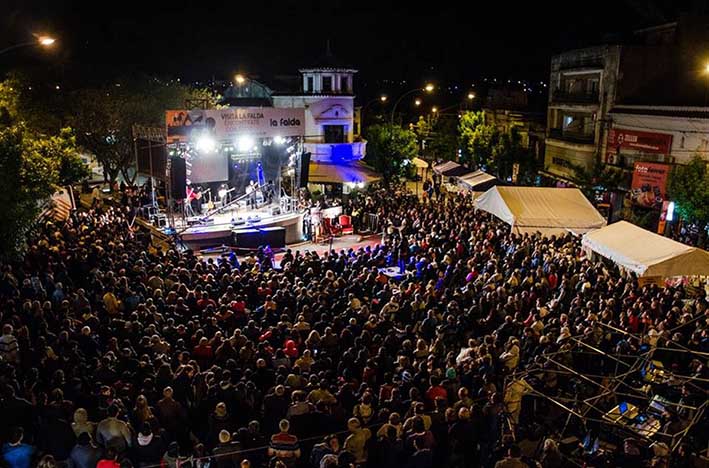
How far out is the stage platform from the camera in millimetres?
21547

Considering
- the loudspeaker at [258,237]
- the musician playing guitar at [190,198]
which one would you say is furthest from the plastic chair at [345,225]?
the musician playing guitar at [190,198]

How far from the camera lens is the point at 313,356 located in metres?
9.90

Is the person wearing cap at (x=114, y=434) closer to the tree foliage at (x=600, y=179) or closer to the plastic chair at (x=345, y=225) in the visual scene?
the plastic chair at (x=345, y=225)

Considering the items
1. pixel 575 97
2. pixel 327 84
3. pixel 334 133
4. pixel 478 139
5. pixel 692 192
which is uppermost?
pixel 327 84

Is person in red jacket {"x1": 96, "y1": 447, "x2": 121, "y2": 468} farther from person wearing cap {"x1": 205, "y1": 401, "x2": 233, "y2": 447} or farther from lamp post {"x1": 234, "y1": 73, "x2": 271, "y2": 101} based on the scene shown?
lamp post {"x1": 234, "y1": 73, "x2": 271, "y2": 101}

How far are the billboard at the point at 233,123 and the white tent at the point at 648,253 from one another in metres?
11.6

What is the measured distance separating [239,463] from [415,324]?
568 cm

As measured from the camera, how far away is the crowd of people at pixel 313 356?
7.24m

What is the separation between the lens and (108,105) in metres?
28.9

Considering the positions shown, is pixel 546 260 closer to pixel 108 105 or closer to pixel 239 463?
pixel 239 463

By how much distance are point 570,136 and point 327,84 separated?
586 inches

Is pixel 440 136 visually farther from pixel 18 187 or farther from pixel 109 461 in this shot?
pixel 109 461

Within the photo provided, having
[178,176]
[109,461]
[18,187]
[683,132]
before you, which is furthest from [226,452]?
[683,132]

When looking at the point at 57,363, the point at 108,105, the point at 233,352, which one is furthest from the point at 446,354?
the point at 108,105
